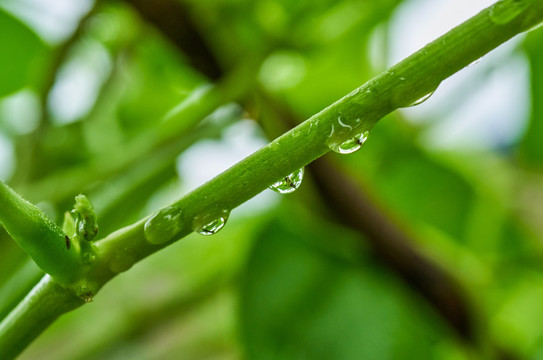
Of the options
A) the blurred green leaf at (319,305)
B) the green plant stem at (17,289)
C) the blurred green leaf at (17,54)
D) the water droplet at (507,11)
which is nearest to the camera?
the water droplet at (507,11)

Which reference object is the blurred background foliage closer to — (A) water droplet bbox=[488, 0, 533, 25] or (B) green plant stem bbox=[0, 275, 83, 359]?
(B) green plant stem bbox=[0, 275, 83, 359]

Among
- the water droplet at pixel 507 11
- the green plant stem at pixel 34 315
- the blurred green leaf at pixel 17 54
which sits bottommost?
the water droplet at pixel 507 11

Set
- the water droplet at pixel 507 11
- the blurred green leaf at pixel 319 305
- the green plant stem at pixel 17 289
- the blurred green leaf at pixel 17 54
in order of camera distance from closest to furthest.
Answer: the water droplet at pixel 507 11 → the green plant stem at pixel 17 289 → the blurred green leaf at pixel 319 305 → the blurred green leaf at pixel 17 54

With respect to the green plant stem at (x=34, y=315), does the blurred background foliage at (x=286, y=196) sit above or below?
above

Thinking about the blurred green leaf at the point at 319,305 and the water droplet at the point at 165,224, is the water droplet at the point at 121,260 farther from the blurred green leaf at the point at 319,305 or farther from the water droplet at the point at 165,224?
the blurred green leaf at the point at 319,305

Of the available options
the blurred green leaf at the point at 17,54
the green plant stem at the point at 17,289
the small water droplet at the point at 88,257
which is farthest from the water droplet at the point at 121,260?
the blurred green leaf at the point at 17,54

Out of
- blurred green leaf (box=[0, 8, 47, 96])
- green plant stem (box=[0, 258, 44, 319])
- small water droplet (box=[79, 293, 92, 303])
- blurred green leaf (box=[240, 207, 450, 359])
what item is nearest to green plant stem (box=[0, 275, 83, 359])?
small water droplet (box=[79, 293, 92, 303])

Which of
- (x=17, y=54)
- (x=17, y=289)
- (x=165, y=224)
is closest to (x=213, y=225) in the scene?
(x=165, y=224)

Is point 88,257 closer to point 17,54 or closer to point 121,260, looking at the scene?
point 121,260
